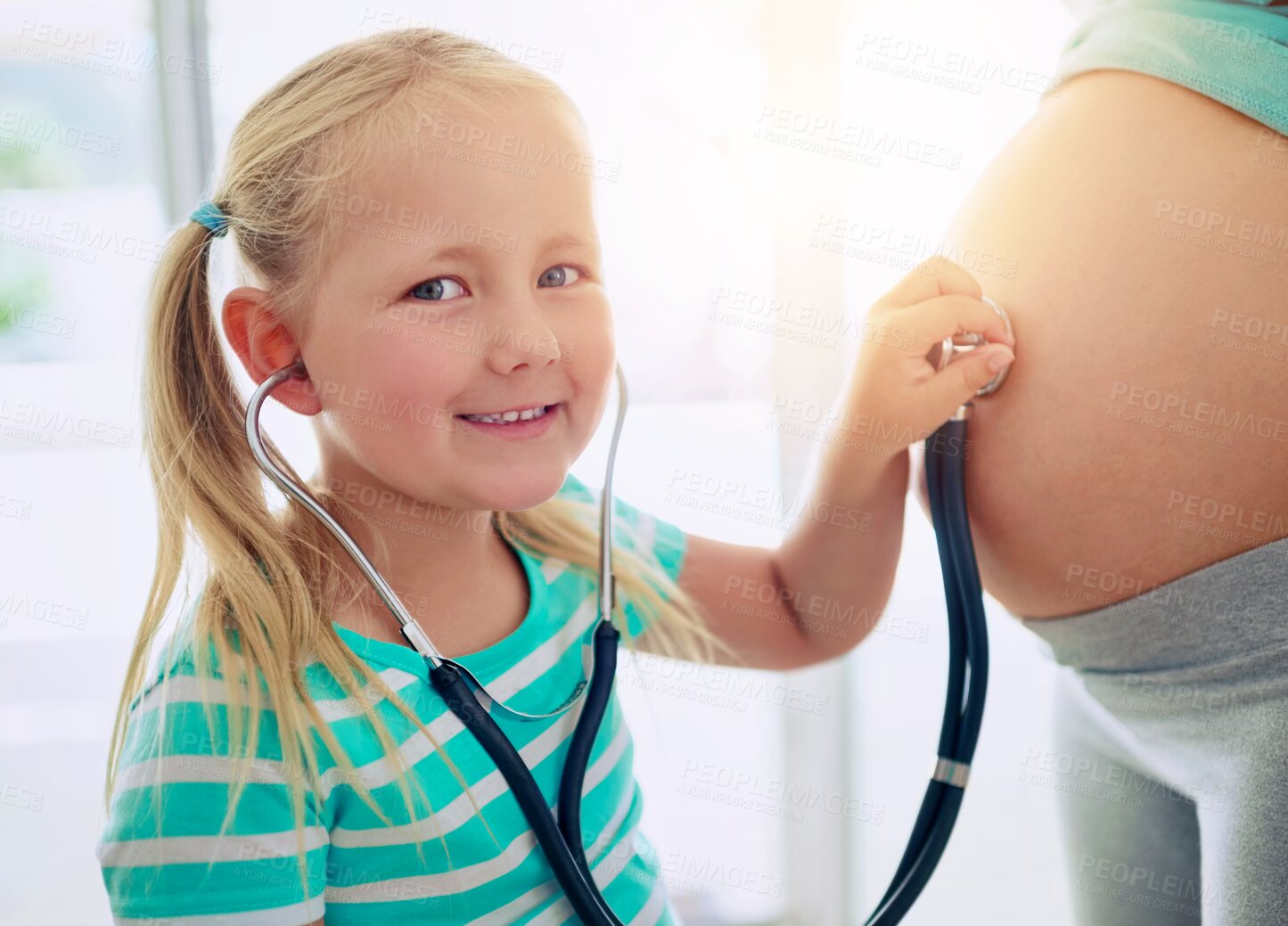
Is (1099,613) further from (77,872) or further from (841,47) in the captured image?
(77,872)

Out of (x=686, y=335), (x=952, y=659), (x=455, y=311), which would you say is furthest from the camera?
(x=686, y=335)

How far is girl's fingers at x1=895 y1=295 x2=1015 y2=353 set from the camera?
31.9 inches

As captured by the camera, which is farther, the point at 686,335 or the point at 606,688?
the point at 686,335

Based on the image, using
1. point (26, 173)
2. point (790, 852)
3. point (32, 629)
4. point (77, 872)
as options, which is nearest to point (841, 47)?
point (26, 173)

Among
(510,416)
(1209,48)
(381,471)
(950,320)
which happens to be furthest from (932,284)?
(381,471)

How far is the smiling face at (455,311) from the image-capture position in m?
0.73

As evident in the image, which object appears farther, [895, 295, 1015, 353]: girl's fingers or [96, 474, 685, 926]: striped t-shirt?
[895, 295, 1015, 353]: girl's fingers

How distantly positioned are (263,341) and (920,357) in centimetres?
53

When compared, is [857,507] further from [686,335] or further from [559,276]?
[686,335]

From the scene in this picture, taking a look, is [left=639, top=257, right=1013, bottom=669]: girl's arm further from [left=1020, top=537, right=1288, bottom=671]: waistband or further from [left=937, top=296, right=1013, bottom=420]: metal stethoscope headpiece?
[left=1020, top=537, right=1288, bottom=671]: waistband

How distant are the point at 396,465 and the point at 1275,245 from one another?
0.68m

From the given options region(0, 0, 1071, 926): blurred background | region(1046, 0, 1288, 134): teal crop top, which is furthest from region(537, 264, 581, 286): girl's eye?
region(0, 0, 1071, 926): blurred background

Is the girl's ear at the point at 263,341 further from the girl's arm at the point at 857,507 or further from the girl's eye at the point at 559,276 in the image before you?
the girl's arm at the point at 857,507

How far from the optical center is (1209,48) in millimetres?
778
